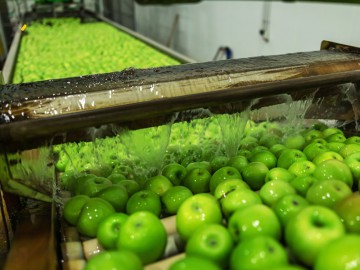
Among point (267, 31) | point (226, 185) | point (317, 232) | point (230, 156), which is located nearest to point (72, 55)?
point (267, 31)

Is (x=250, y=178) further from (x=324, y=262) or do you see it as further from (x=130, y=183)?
(x=324, y=262)

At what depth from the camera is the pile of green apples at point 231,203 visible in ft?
3.58

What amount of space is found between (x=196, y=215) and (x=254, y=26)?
4.82 m

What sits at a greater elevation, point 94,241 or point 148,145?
point 148,145

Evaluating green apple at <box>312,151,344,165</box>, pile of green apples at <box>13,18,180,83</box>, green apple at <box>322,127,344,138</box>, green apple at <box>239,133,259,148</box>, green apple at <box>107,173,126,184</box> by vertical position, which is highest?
green apple at <box>312,151,344,165</box>

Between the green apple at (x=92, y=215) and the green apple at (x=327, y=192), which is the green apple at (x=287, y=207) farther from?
the green apple at (x=92, y=215)

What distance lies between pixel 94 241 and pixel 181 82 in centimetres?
77

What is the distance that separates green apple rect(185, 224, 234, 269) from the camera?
1137mm

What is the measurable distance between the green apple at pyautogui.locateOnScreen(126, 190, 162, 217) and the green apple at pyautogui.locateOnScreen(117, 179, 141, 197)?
0.37 feet

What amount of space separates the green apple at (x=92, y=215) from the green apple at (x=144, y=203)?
0.08 meters

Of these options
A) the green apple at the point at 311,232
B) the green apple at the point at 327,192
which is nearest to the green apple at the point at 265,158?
the green apple at the point at 327,192

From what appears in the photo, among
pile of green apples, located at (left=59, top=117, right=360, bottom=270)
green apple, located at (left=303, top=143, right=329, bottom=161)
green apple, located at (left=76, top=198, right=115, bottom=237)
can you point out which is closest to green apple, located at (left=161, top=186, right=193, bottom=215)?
pile of green apples, located at (left=59, top=117, right=360, bottom=270)

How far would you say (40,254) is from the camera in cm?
122

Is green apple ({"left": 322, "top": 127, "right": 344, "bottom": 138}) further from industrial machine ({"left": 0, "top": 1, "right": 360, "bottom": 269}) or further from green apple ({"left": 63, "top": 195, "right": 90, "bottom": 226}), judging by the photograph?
green apple ({"left": 63, "top": 195, "right": 90, "bottom": 226})
